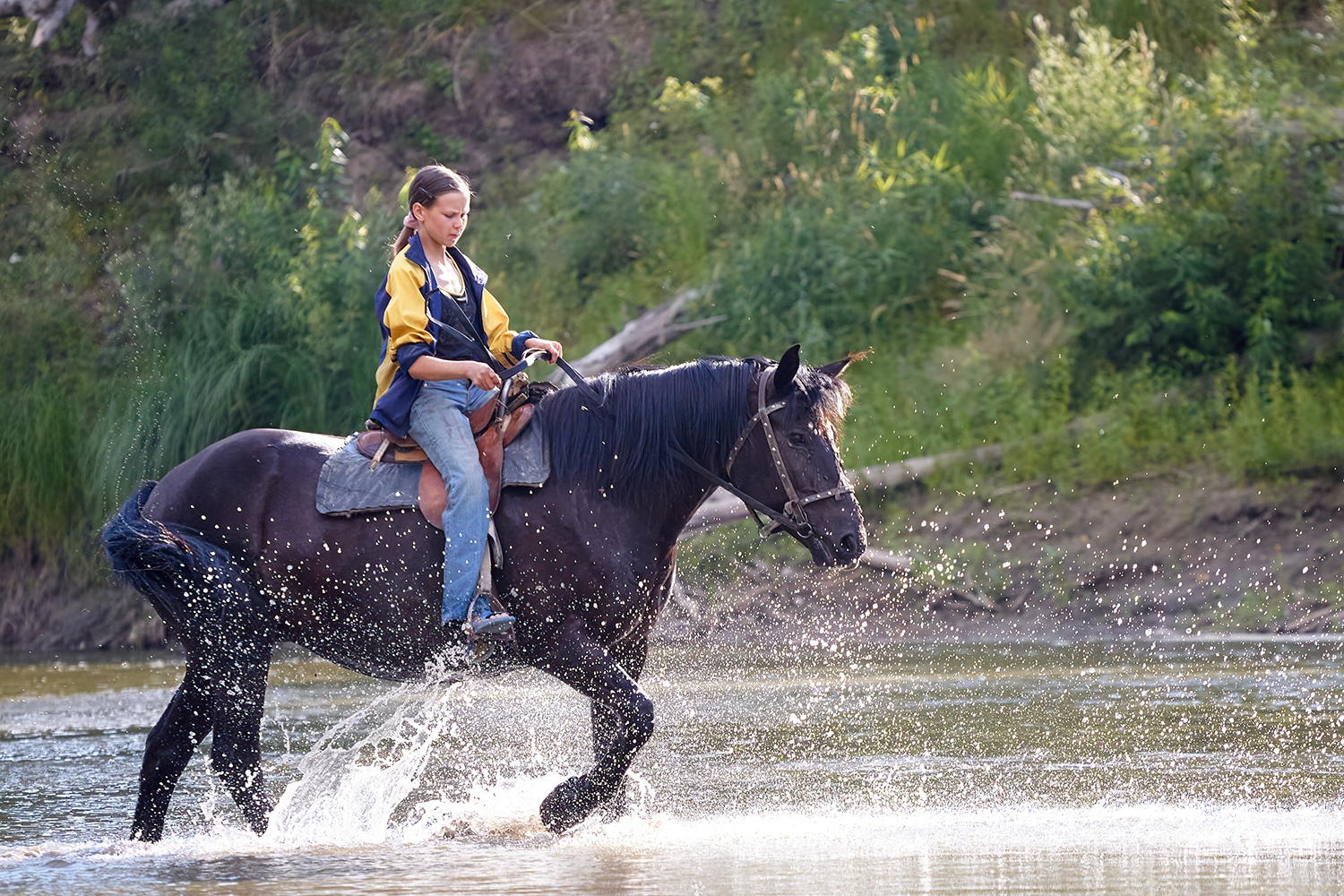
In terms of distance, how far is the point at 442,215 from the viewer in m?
6.36

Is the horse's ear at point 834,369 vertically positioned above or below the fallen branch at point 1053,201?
below

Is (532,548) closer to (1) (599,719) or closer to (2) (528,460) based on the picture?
(2) (528,460)

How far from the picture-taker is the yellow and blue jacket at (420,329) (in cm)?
629

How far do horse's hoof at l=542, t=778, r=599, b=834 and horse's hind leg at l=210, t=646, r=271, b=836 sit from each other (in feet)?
3.96

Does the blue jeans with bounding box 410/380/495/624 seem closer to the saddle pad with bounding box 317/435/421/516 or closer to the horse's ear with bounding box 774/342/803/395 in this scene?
the saddle pad with bounding box 317/435/421/516

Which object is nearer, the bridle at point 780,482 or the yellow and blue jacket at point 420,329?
the bridle at point 780,482

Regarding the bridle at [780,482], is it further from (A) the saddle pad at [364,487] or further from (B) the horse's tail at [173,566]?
(B) the horse's tail at [173,566]

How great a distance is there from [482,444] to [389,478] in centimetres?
41

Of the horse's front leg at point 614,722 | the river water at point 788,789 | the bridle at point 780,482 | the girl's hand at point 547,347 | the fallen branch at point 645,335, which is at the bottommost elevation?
the river water at point 788,789

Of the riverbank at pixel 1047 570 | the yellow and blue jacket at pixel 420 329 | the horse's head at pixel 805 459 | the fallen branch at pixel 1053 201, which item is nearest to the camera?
the horse's head at pixel 805 459

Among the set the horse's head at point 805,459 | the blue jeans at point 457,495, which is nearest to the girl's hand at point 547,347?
the blue jeans at point 457,495

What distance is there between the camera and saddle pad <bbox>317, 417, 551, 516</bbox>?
20.9ft

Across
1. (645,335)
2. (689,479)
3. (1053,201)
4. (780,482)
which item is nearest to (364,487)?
(689,479)

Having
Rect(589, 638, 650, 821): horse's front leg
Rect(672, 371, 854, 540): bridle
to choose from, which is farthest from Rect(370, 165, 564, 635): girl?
Rect(672, 371, 854, 540): bridle
